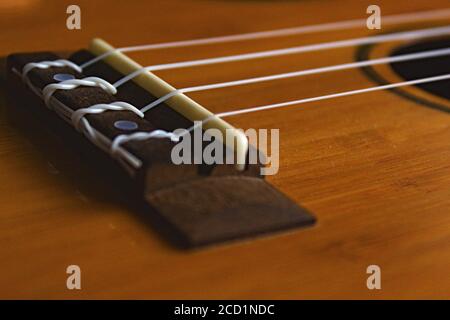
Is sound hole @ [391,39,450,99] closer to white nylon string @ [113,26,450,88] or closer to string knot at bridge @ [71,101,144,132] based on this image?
white nylon string @ [113,26,450,88]

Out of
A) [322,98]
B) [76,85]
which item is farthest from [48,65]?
[322,98]

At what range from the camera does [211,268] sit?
605mm

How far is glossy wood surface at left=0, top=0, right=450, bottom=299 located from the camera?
1.95ft

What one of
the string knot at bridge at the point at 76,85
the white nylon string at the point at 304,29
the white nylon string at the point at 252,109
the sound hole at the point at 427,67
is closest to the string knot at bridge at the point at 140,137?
the white nylon string at the point at 252,109

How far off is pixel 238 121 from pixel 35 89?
197 mm

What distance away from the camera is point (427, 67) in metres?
1.08

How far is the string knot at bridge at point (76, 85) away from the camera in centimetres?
76

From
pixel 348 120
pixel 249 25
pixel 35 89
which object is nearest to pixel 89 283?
pixel 35 89

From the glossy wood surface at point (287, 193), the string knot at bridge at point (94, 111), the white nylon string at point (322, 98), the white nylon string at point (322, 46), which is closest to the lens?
the glossy wood surface at point (287, 193)

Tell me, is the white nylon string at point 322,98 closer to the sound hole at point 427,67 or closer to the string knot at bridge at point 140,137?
the sound hole at point 427,67

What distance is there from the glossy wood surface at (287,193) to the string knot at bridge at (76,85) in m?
0.05

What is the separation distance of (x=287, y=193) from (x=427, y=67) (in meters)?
0.45

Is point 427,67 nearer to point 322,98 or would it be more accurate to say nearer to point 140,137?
point 322,98

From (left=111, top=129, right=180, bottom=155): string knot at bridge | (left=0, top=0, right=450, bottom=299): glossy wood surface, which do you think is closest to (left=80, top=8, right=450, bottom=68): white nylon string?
(left=0, top=0, right=450, bottom=299): glossy wood surface
